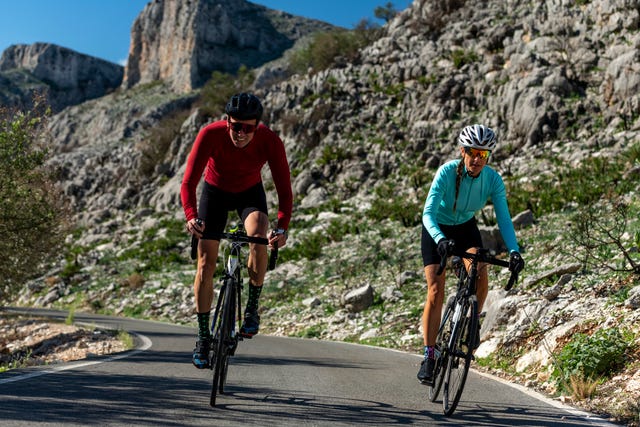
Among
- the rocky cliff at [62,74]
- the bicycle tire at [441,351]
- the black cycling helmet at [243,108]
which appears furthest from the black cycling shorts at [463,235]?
the rocky cliff at [62,74]

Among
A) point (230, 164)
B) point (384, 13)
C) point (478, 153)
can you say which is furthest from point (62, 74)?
point (478, 153)

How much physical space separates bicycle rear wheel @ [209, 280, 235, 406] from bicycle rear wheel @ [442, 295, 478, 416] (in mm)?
1968

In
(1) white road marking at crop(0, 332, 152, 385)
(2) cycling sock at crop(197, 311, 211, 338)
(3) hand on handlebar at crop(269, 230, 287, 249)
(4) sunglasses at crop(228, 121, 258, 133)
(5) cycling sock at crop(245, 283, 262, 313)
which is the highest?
(4) sunglasses at crop(228, 121, 258, 133)

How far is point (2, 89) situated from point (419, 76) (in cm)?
10136

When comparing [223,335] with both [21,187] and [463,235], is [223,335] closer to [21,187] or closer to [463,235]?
[463,235]

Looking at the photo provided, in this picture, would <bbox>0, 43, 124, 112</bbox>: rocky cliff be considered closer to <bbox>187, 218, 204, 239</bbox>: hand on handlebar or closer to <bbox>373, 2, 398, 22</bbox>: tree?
<bbox>373, 2, 398, 22</bbox>: tree

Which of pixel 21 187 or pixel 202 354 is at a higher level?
pixel 21 187

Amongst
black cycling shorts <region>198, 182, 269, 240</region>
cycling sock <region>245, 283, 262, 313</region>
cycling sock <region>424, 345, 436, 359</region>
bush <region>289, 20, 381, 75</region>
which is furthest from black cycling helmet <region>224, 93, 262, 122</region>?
bush <region>289, 20, 381, 75</region>

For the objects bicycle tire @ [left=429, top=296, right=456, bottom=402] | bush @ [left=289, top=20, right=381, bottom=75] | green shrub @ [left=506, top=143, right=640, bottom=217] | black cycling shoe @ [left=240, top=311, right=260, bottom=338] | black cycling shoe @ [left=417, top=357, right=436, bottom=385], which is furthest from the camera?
bush @ [left=289, top=20, right=381, bottom=75]

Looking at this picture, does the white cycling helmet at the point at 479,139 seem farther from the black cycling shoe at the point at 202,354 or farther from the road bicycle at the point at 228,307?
the black cycling shoe at the point at 202,354

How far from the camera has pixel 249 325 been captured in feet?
18.9

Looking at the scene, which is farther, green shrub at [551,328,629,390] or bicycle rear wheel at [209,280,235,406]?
green shrub at [551,328,629,390]

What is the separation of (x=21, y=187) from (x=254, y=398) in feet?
37.8

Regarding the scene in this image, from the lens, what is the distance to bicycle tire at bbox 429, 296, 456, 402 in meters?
5.32
